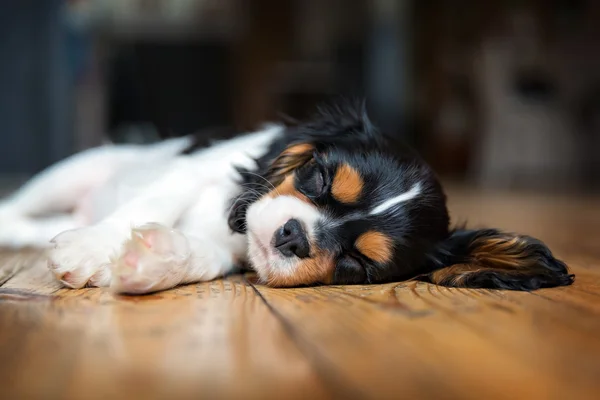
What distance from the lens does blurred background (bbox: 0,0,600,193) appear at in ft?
21.1

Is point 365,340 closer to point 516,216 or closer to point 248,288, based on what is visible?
point 248,288

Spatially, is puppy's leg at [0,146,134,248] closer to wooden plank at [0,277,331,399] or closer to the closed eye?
the closed eye

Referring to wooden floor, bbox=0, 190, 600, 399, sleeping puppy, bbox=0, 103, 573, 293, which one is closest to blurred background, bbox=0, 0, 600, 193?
sleeping puppy, bbox=0, 103, 573, 293

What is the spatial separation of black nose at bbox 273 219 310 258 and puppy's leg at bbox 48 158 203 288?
0.35 meters

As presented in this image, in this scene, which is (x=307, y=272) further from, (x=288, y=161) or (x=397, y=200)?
(x=288, y=161)

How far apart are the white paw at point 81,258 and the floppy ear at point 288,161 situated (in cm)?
53

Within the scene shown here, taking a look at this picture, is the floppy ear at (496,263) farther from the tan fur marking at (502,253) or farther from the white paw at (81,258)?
the white paw at (81,258)

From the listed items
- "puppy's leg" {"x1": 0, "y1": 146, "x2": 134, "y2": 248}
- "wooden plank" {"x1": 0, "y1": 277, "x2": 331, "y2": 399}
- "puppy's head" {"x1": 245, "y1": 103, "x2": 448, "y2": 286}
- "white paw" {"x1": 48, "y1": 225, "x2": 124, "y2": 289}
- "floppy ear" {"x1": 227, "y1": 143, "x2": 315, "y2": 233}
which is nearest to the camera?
"wooden plank" {"x1": 0, "y1": 277, "x2": 331, "y2": 399}

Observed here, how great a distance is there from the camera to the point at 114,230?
174 cm

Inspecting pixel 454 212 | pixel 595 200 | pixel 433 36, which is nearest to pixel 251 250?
pixel 454 212

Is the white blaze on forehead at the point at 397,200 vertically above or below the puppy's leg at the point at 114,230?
above

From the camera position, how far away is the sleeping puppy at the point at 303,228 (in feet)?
5.29

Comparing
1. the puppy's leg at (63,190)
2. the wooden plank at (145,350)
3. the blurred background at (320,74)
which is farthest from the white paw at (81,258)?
the blurred background at (320,74)

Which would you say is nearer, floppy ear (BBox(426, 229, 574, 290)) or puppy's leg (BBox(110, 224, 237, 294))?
puppy's leg (BBox(110, 224, 237, 294))
